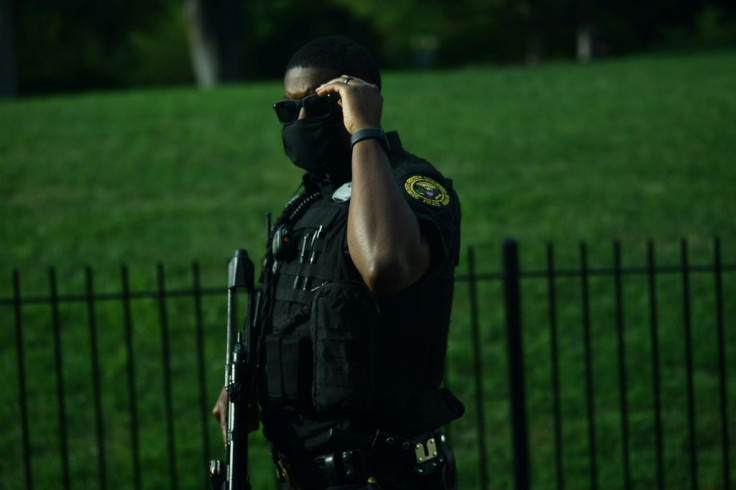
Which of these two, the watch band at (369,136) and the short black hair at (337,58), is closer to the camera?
the watch band at (369,136)

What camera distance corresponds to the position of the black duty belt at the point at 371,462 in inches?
114

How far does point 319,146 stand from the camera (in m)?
3.03

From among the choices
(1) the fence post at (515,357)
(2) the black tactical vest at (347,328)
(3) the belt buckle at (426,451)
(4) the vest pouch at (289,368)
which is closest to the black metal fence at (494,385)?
(1) the fence post at (515,357)

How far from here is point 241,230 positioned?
9914mm

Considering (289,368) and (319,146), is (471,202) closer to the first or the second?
(319,146)

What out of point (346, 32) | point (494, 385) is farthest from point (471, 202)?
point (346, 32)

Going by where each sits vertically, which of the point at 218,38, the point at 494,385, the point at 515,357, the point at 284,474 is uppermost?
the point at 218,38

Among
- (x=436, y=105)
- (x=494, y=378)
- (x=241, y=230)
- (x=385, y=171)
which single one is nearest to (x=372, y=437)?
(x=385, y=171)

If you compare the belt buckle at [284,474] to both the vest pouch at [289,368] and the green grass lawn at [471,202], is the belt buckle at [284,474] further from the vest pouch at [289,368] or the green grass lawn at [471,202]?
the green grass lawn at [471,202]

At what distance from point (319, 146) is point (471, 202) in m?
7.23

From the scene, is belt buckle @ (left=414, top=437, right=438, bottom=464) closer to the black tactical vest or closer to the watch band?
the black tactical vest

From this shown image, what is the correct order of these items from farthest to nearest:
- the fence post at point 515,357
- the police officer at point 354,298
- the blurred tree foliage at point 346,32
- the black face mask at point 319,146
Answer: the blurred tree foliage at point 346,32
the fence post at point 515,357
the black face mask at point 319,146
the police officer at point 354,298

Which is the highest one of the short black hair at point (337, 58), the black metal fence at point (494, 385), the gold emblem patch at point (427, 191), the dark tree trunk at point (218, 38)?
the dark tree trunk at point (218, 38)

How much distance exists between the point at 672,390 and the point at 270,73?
26.4m
